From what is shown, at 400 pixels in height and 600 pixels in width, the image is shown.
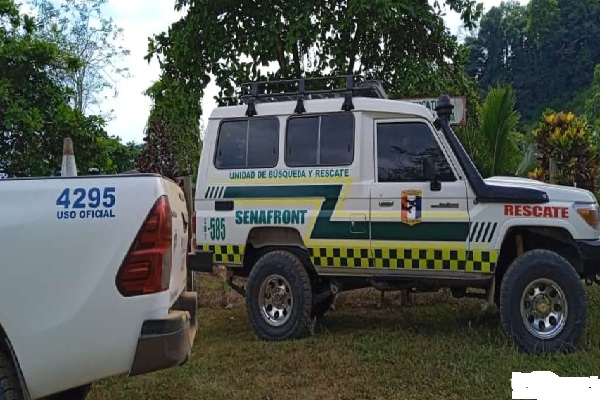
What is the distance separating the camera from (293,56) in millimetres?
9211

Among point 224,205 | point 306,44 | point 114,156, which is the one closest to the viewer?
point 224,205

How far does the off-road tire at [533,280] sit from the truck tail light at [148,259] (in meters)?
3.68

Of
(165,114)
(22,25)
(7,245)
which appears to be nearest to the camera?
(7,245)

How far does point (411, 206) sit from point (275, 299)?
5.63ft

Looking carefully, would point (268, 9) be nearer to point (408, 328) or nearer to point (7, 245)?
point (408, 328)

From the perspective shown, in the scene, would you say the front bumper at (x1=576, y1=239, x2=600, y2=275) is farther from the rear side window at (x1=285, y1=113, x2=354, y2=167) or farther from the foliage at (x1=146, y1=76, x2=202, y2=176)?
the foliage at (x1=146, y1=76, x2=202, y2=176)

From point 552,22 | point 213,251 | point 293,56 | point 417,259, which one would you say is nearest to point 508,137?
point 293,56

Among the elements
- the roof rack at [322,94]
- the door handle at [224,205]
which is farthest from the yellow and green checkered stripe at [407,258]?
the roof rack at [322,94]

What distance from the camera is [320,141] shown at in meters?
6.89

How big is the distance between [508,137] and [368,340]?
424 cm

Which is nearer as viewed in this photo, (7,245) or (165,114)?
(7,245)

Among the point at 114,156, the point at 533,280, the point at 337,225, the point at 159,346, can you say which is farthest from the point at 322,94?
the point at 114,156

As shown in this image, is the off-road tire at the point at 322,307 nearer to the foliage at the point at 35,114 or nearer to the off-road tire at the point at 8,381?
the off-road tire at the point at 8,381

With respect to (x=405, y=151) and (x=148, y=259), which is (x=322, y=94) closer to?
(x=405, y=151)
